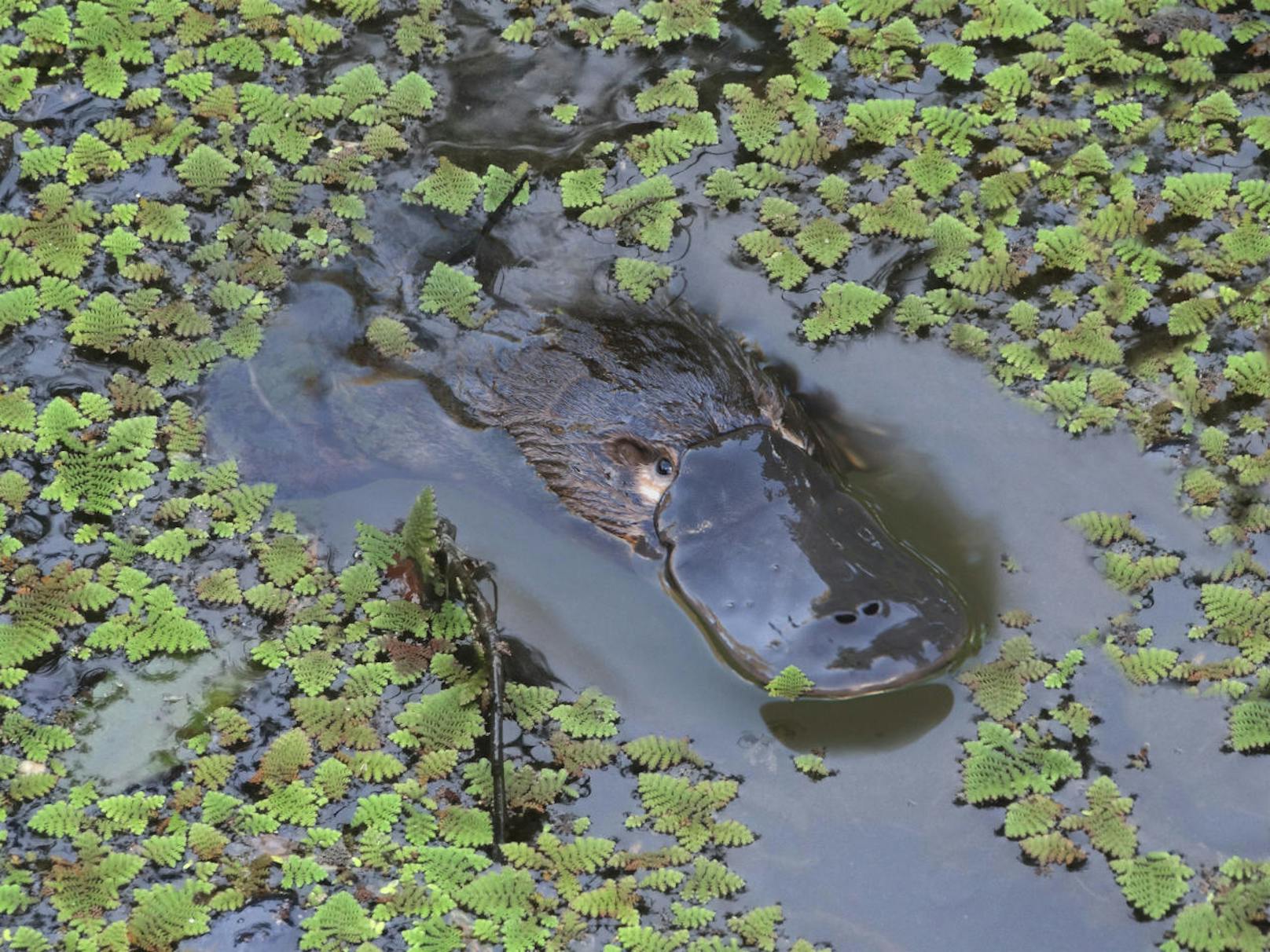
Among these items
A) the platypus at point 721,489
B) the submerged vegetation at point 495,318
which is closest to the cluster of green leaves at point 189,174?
the submerged vegetation at point 495,318

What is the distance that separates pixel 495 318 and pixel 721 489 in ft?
5.26

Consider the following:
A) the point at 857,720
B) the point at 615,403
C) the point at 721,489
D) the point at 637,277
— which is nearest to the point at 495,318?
the point at 637,277

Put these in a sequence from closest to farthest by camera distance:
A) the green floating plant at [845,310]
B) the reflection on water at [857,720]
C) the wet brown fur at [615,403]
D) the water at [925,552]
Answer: the water at [925,552] < the reflection on water at [857,720] < the wet brown fur at [615,403] < the green floating plant at [845,310]

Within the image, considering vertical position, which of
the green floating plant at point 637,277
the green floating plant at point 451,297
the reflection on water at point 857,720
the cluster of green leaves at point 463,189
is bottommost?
the reflection on water at point 857,720

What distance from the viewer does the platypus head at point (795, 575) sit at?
5039mm

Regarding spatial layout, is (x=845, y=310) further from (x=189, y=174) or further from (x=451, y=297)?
(x=189, y=174)

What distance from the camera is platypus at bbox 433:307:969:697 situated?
5.07 meters

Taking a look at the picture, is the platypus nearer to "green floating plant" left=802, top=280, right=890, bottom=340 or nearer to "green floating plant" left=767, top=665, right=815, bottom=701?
"green floating plant" left=767, top=665, right=815, bottom=701

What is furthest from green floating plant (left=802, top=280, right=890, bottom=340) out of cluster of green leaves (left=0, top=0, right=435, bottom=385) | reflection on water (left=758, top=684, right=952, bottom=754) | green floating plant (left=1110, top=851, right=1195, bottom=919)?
green floating plant (left=1110, top=851, right=1195, bottom=919)

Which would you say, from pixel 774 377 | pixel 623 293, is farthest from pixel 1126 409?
pixel 623 293

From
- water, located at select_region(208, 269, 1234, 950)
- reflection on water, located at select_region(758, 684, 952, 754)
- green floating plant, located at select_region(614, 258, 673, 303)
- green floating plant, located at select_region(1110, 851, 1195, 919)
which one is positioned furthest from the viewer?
green floating plant, located at select_region(614, 258, 673, 303)

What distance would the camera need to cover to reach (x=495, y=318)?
6254 mm

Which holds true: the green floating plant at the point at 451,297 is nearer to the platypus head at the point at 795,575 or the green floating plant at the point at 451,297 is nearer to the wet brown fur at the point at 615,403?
the wet brown fur at the point at 615,403

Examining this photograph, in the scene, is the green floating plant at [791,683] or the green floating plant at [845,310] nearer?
the green floating plant at [791,683]
